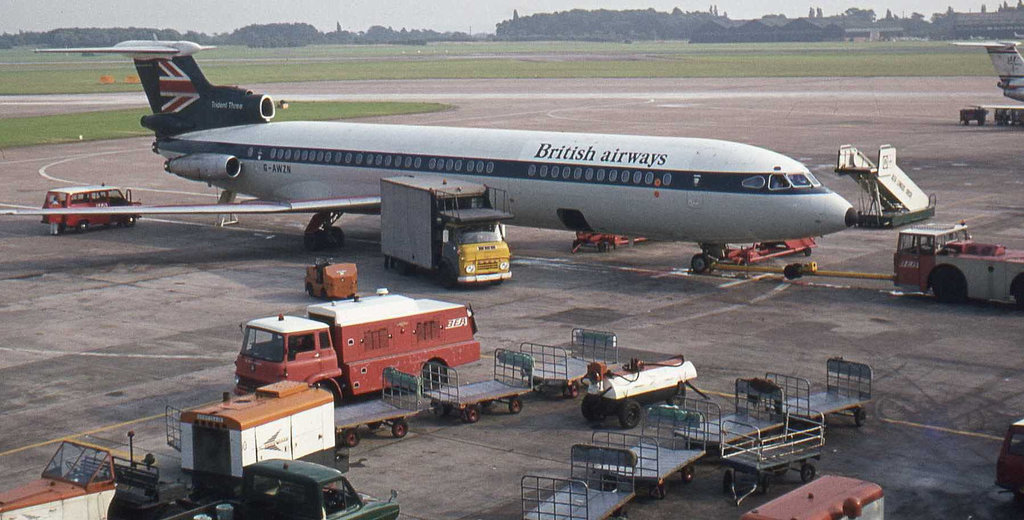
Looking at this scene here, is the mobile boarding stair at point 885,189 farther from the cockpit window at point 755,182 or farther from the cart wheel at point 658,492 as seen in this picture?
the cart wheel at point 658,492

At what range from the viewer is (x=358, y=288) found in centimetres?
3738

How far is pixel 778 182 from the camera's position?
36250 mm

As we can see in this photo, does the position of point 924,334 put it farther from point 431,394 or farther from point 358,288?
point 358,288

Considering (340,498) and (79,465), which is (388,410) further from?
(79,465)

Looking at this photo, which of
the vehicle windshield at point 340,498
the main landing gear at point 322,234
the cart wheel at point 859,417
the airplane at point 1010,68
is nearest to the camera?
the vehicle windshield at point 340,498

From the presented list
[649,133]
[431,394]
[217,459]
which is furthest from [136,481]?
[649,133]

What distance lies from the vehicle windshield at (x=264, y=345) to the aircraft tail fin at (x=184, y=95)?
25.0 meters

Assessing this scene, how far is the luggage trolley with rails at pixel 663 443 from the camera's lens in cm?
1988

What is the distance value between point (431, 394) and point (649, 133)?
6321cm

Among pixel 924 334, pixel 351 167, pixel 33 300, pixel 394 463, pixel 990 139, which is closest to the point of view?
pixel 394 463

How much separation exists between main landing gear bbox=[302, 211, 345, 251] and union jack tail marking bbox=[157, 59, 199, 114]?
346 inches

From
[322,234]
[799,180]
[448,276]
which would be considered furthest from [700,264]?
[322,234]

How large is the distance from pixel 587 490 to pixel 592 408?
4860 mm

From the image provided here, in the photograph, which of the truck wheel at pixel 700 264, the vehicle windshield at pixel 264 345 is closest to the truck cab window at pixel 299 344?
the vehicle windshield at pixel 264 345
